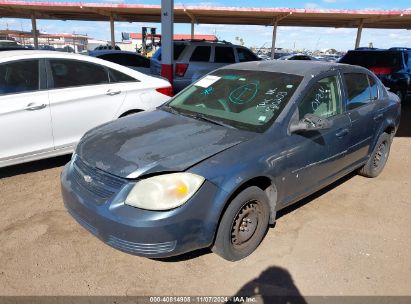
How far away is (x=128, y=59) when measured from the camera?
1041 centimetres

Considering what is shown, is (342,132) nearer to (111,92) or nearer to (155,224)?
(155,224)

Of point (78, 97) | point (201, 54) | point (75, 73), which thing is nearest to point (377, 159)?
point (78, 97)

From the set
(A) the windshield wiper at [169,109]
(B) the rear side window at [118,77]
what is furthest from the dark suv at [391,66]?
(A) the windshield wiper at [169,109]

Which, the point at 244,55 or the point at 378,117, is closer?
the point at 378,117

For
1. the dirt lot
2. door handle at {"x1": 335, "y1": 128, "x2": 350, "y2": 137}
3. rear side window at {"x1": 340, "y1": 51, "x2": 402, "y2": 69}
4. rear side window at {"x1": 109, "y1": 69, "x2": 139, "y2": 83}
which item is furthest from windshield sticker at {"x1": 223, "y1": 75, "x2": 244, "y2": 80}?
rear side window at {"x1": 340, "y1": 51, "x2": 402, "y2": 69}

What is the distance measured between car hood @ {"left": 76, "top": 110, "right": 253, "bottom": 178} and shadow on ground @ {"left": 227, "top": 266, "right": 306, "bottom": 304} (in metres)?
1.06

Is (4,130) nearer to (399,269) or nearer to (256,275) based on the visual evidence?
(256,275)

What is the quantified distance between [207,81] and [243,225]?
1859 millimetres

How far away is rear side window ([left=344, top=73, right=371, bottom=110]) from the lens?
4.16 metres

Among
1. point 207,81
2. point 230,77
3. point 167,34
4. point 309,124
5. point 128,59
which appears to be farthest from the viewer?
point 128,59

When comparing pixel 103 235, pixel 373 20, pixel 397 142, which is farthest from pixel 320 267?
pixel 373 20

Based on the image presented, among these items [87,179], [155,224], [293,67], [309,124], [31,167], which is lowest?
[31,167]

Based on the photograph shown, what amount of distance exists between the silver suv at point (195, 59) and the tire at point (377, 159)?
17.5ft

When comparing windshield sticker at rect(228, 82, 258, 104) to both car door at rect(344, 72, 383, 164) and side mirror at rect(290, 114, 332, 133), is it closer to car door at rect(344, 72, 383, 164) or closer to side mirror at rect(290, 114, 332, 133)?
side mirror at rect(290, 114, 332, 133)
